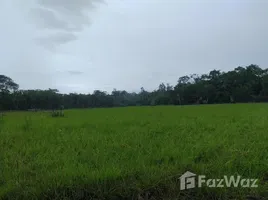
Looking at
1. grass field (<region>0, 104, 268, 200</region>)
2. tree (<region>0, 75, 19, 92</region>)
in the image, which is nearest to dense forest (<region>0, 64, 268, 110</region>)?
tree (<region>0, 75, 19, 92</region>)

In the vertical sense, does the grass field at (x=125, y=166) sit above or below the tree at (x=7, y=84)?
below

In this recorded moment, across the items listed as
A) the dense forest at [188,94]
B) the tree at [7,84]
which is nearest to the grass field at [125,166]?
the dense forest at [188,94]

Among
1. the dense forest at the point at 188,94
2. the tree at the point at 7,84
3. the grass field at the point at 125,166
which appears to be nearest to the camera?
the grass field at the point at 125,166

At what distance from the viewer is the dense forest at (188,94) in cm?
5989

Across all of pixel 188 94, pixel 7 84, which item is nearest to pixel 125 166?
pixel 188 94

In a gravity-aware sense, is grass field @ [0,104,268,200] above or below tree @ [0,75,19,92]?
below

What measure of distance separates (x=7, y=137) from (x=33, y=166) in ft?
9.18

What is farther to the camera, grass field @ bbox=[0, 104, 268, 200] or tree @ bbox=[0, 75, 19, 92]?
tree @ bbox=[0, 75, 19, 92]

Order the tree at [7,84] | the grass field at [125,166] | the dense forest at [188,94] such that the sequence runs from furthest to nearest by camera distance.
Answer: the tree at [7,84]
the dense forest at [188,94]
the grass field at [125,166]

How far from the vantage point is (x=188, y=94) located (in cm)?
6781

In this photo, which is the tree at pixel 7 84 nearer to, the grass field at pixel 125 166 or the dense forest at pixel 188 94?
the dense forest at pixel 188 94

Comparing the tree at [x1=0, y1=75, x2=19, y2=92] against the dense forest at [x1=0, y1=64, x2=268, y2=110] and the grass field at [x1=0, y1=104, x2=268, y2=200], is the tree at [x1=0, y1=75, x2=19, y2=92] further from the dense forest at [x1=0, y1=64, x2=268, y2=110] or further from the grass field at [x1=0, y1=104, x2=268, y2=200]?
the grass field at [x1=0, y1=104, x2=268, y2=200]

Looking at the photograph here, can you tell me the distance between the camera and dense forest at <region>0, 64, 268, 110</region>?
197ft

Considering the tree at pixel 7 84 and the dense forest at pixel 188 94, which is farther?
the tree at pixel 7 84
